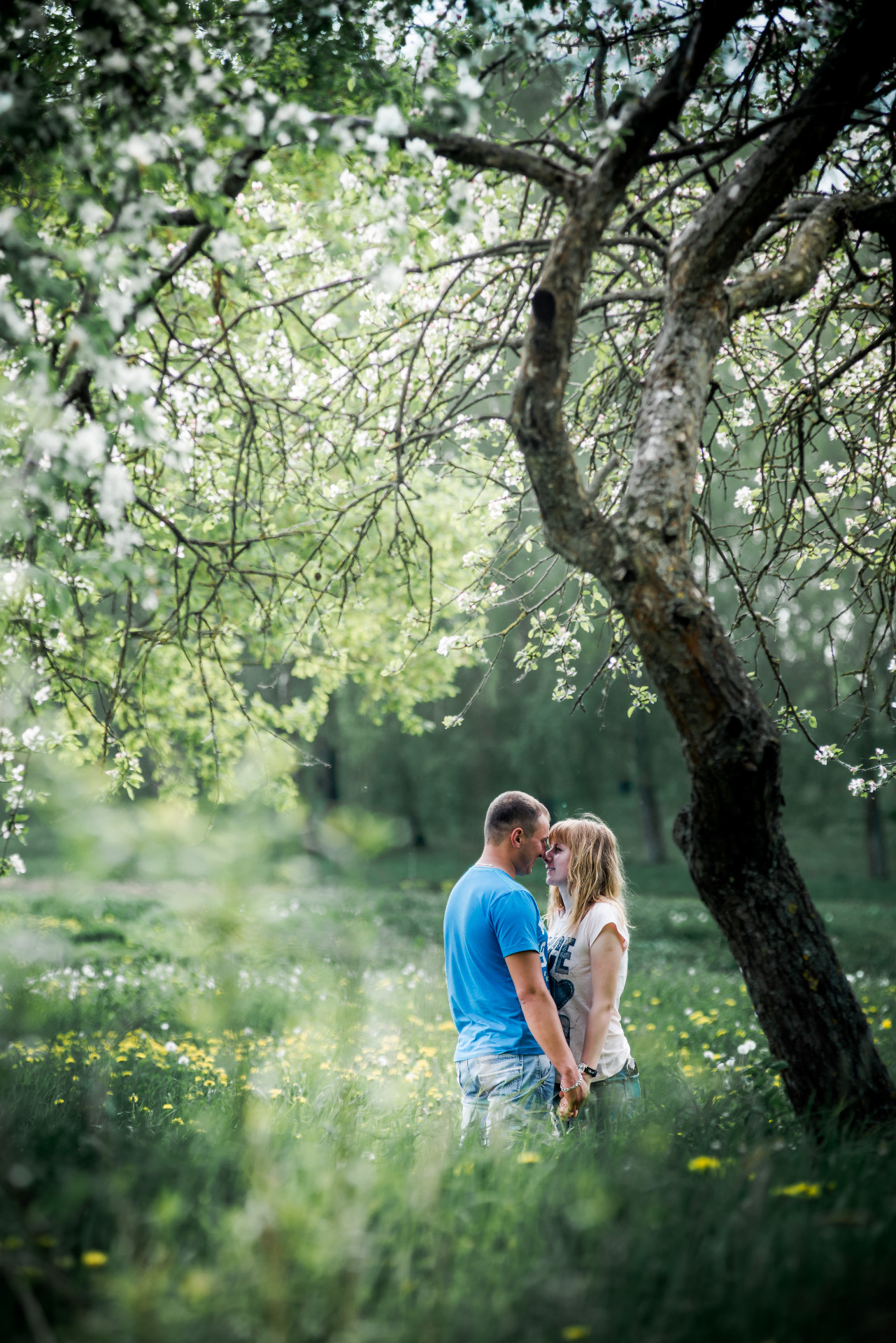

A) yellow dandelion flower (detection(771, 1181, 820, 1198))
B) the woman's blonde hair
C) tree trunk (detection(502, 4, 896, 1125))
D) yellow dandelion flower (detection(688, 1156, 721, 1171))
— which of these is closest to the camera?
yellow dandelion flower (detection(771, 1181, 820, 1198))

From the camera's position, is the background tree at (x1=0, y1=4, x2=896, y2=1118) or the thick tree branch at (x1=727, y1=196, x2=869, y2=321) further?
the thick tree branch at (x1=727, y1=196, x2=869, y2=321)

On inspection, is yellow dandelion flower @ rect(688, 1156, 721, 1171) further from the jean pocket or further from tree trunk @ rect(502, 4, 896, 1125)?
the jean pocket

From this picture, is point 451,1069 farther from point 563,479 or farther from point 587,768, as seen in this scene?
point 587,768

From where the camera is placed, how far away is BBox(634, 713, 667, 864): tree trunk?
2381 centimetres

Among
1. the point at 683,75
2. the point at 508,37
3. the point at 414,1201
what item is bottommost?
the point at 414,1201

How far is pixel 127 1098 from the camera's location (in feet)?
13.7

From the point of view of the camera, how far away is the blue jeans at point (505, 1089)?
3.32 meters

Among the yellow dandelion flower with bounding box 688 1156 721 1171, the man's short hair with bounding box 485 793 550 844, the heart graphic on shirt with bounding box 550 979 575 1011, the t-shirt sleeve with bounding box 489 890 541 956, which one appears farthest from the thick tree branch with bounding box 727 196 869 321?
the yellow dandelion flower with bounding box 688 1156 721 1171

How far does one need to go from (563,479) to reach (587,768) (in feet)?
71.5

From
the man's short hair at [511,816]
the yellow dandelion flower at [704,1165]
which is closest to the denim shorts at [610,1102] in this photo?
the yellow dandelion flower at [704,1165]

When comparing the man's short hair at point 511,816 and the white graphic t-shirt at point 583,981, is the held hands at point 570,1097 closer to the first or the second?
the white graphic t-shirt at point 583,981

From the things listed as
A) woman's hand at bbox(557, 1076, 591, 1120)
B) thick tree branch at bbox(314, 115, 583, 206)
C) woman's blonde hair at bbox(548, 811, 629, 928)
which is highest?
thick tree branch at bbox(314, 115, 583, 206)

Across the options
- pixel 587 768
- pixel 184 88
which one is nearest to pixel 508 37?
pixel 184 88

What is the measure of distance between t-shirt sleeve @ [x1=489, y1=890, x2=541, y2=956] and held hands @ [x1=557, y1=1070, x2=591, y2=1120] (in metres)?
0.52
